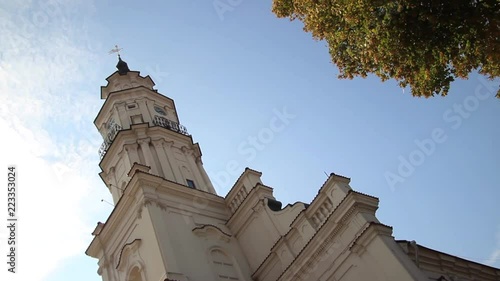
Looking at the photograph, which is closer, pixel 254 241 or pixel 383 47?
pixel 383 47

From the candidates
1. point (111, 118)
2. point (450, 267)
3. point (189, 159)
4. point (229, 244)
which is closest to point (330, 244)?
point (229, 244)

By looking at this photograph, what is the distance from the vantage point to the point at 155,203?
21.2m

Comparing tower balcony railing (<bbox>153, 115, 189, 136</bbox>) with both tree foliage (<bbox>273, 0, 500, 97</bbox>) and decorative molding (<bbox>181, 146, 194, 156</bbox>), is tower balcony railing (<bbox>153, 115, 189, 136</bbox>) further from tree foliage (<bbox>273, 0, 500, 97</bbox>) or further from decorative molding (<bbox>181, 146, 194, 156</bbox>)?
tree foliage (<bbox>273, 0, 500, 97</bbox>)

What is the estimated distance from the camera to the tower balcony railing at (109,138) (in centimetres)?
2748

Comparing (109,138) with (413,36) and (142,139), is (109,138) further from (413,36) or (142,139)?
(413,36)

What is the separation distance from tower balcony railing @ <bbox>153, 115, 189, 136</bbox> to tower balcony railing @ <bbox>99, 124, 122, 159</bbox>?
7.47ft

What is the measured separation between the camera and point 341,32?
12.8 metres

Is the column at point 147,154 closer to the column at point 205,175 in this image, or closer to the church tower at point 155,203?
the church tower at point 155,203

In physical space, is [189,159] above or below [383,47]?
above

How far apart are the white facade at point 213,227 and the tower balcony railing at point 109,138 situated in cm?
10

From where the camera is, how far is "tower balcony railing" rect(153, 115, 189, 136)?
91.8ft

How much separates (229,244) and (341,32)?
13.3m

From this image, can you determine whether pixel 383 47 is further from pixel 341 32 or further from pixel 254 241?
pixel 254 241

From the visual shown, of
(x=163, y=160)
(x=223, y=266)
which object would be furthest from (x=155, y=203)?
(x=163, y=160)
